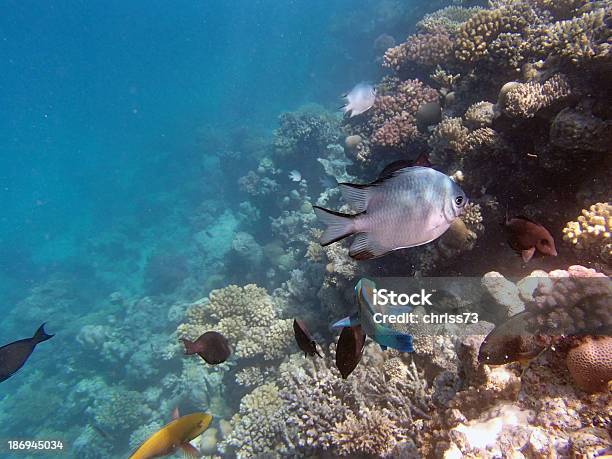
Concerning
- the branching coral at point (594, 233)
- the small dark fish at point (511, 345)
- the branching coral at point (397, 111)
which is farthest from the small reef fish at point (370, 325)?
the branching coral at point (397, 111)

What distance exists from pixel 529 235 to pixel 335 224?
1.60m

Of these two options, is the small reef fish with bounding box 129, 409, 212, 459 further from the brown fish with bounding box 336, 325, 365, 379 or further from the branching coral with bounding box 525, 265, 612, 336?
the branching coral with bounding box 525, 265, 612, 336

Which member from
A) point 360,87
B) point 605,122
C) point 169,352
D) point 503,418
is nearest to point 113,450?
point 169,352

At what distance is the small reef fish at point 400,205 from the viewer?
1494 millimetres

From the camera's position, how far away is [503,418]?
2.34 m

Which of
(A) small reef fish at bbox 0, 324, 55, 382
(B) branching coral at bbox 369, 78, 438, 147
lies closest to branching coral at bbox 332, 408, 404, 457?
(A) small reef fish at bbox 0, 324, 55, 382

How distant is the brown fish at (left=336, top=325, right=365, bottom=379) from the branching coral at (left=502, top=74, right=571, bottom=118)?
3646mm

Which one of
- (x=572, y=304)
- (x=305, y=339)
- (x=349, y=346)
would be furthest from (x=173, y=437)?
(x=572, y=304)

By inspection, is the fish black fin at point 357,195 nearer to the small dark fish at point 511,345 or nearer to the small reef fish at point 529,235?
the small reef fish at point 529,235

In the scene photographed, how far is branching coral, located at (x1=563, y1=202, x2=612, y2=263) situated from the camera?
2.99 metres

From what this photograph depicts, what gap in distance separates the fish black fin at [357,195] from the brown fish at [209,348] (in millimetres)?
2047

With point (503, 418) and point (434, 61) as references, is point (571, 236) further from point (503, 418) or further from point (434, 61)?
point (434, 61)

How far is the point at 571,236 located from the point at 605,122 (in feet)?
4.03

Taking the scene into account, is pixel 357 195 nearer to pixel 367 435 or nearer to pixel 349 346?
pixel 349 346
